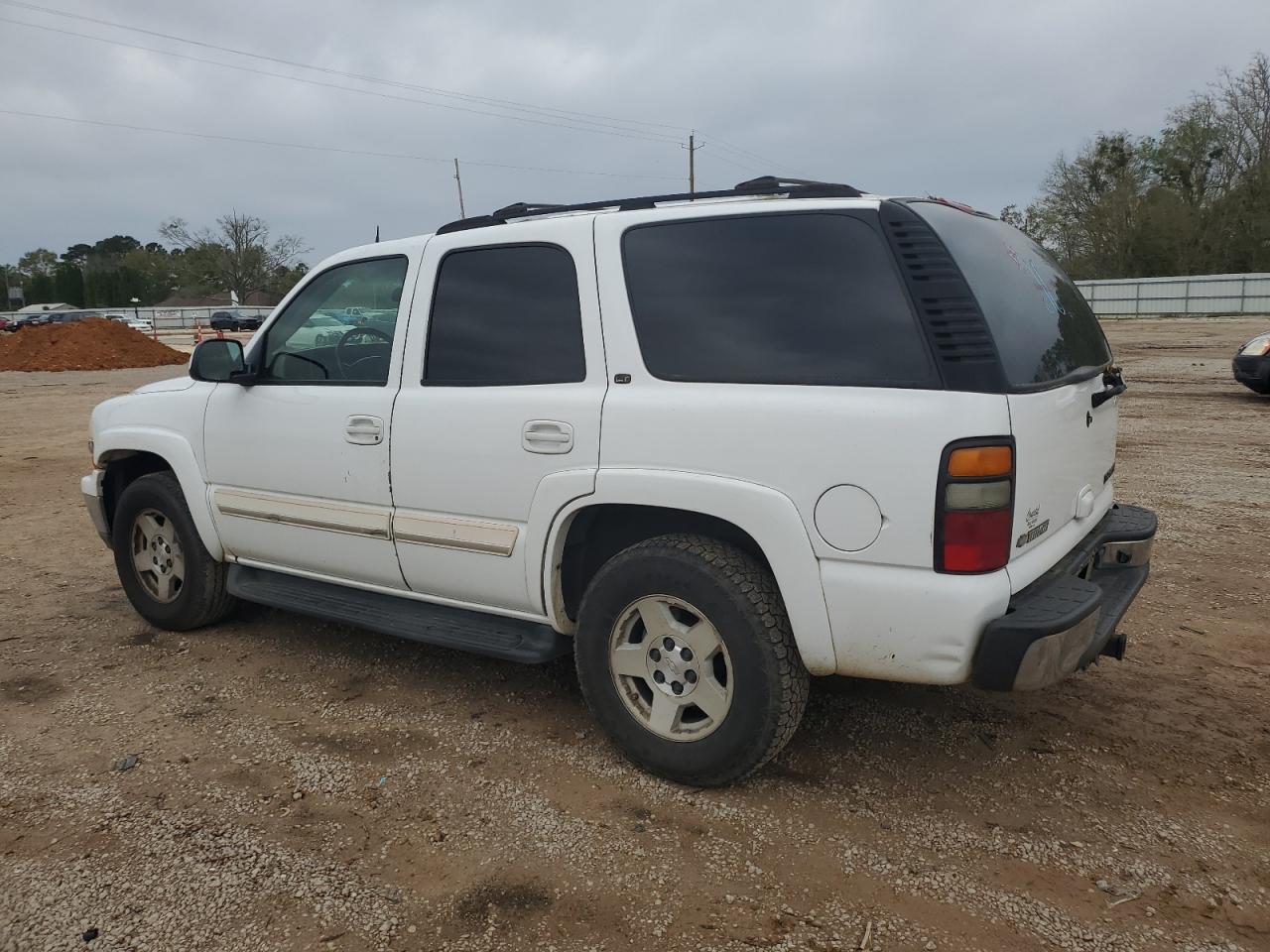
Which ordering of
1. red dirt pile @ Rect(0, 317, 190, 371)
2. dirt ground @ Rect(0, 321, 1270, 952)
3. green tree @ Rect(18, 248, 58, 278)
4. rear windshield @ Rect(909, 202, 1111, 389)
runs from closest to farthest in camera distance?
1. dirt ground @ Rect(0, 321, 1270, 952)
2. rear windshield @ Rect(909, 202, 1111, 389)
3. red dirt pile @ Rect(0, 317, 190, 371)
4. green tree @ Rect(18, 248, 58, 278)

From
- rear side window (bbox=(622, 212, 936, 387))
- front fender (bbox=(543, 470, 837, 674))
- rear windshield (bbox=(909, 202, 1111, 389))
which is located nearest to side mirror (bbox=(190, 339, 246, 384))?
rear side window (bbox=(622, 212, 936, 387))

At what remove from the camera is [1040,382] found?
286cm

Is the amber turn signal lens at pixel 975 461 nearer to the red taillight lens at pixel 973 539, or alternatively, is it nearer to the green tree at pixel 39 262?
the red taillight lens at pixel 973 539

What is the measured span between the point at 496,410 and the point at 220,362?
5.23 ft

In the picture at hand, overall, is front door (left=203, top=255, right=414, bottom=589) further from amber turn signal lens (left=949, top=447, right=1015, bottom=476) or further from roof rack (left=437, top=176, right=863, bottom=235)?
amber turn signal lens (left=949, top=447, right=1015, bottom=476)

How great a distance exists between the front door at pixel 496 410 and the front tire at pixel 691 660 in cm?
33

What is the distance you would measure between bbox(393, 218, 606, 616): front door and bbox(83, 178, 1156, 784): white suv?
11 millimetres

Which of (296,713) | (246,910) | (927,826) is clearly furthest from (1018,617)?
(296,713)

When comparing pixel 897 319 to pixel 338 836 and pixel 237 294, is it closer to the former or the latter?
pixel 338 836

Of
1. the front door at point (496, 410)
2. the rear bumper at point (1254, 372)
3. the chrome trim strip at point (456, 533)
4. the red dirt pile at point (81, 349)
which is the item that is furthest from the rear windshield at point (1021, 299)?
the red dirt pile at point (81, 349)

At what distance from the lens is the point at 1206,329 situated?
93.4 ft

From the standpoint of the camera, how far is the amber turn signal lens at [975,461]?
2619mm

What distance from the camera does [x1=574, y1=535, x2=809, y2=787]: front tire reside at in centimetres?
294

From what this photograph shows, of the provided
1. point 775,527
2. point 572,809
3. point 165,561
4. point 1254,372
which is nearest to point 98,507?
point 165,561
